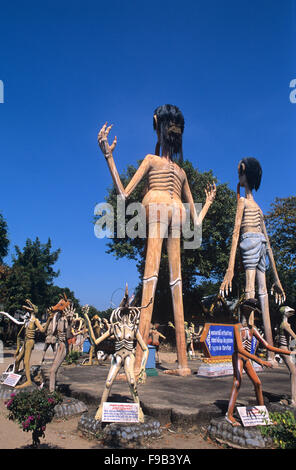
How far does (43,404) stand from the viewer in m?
3.82

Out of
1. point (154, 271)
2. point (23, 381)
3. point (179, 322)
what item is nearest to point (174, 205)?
point (154, 271)

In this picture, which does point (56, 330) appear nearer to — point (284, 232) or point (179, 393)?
point (179, 393)

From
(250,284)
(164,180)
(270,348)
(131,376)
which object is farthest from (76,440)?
(250,284)

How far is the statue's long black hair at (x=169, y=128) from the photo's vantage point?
855cm

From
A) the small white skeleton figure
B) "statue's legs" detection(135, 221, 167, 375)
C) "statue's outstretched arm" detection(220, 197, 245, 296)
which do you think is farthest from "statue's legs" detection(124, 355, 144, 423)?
"statue's outstretched arm" detection(220, 197, 245, 296)

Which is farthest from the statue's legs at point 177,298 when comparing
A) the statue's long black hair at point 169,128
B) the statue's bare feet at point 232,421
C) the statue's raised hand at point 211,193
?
the statue's bare feet at point 232,421

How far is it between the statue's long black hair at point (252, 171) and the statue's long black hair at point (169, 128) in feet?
8.38

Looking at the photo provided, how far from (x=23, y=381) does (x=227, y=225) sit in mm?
16745

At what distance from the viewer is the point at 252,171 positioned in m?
10.2

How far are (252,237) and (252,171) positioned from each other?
78.0 inches

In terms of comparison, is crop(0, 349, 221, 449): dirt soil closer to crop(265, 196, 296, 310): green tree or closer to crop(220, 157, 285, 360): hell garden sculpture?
crop(220, 157, 285, 360): hell garden sculpture

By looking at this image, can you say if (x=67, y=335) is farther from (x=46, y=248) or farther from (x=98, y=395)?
(x=46, y=248)
